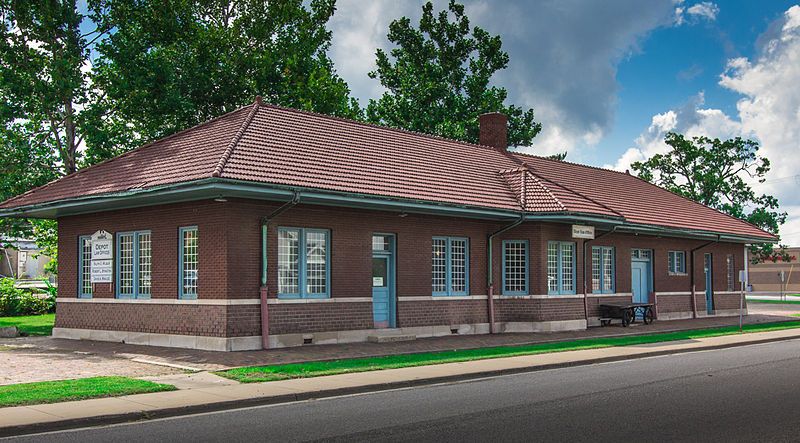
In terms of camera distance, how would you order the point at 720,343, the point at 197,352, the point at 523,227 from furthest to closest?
the point at 523,227 < the point at 720,343 < the point at 197,352

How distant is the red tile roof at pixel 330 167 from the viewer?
20.5m

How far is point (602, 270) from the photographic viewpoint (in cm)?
2978

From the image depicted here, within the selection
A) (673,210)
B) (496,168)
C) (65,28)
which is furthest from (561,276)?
(65,28)

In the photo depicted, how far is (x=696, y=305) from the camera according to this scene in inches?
1390

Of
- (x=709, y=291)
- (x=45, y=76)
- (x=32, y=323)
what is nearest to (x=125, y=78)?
(x=45, y=76)

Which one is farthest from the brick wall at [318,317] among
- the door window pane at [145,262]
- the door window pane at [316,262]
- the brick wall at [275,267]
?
the door window pane at [145,262]

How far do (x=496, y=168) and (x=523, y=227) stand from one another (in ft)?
13.1

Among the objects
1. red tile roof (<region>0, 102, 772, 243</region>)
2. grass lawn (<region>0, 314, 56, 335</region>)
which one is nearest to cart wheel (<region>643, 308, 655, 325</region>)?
red tile roof (<region>0, 102, 772, 243</region>)

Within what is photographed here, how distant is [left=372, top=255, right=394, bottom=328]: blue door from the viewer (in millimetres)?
22938

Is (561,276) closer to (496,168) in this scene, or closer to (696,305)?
(496,168)

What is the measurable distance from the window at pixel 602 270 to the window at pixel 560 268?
2210mm

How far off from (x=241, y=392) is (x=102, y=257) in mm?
10997

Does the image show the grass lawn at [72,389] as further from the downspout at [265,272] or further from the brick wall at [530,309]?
the brick wall at [530,309]

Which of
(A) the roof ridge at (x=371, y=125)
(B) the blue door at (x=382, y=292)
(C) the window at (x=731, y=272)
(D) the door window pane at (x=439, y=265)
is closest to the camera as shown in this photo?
(B) the blue door at (x=382, y=292)
